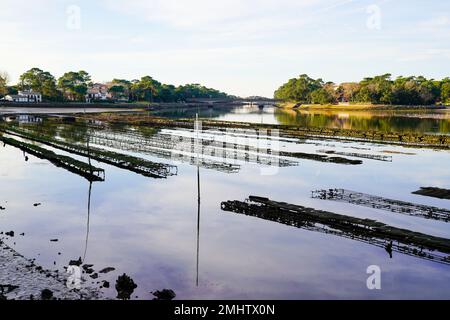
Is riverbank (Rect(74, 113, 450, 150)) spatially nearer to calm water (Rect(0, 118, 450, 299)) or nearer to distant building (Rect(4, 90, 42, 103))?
calm water (Rect(0, 118, 450, 299))

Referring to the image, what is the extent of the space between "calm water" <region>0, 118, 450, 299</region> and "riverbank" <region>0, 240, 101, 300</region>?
3.58 ft

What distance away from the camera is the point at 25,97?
196m

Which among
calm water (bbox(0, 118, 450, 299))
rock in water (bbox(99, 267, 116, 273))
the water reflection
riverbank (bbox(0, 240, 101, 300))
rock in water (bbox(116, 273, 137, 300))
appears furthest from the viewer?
the water reflection

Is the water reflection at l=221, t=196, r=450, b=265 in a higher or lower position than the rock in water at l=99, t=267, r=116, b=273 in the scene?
higher

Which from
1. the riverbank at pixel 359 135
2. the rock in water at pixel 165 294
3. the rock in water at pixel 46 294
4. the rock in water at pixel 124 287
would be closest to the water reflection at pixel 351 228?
the rock in water at pixel 165 294

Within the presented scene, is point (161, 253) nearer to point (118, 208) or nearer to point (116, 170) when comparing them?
point (118, 208)

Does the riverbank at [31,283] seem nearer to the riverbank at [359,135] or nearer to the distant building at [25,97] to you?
the riverbank at [359,135]

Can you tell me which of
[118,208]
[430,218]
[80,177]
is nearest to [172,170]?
[80,177]

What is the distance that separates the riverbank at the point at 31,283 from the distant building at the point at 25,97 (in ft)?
622

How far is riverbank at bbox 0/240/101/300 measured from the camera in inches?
861

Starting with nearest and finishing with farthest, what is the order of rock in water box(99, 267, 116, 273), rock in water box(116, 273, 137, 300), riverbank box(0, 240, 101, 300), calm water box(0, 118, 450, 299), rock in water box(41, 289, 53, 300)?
1. rock in water box(41, 289, 53, 300)
2. riverbank box(0, 240, 101, 300)
3. rock in water box(116, 273, 137, 300)
4. calm water box(0, 118, 450, 299)
5. rock in water box(99, 267, 116, 273)

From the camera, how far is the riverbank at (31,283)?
861 inches

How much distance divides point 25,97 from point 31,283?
7668 inches

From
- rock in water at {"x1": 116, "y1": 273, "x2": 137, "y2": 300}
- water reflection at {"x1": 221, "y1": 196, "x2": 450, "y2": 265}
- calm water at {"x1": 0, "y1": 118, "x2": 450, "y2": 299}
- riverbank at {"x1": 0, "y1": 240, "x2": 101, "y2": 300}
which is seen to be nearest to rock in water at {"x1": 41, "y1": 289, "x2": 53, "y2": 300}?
riverbank at {"x1": 0, "y1": 240, "x2": 101, "y2": 300}
